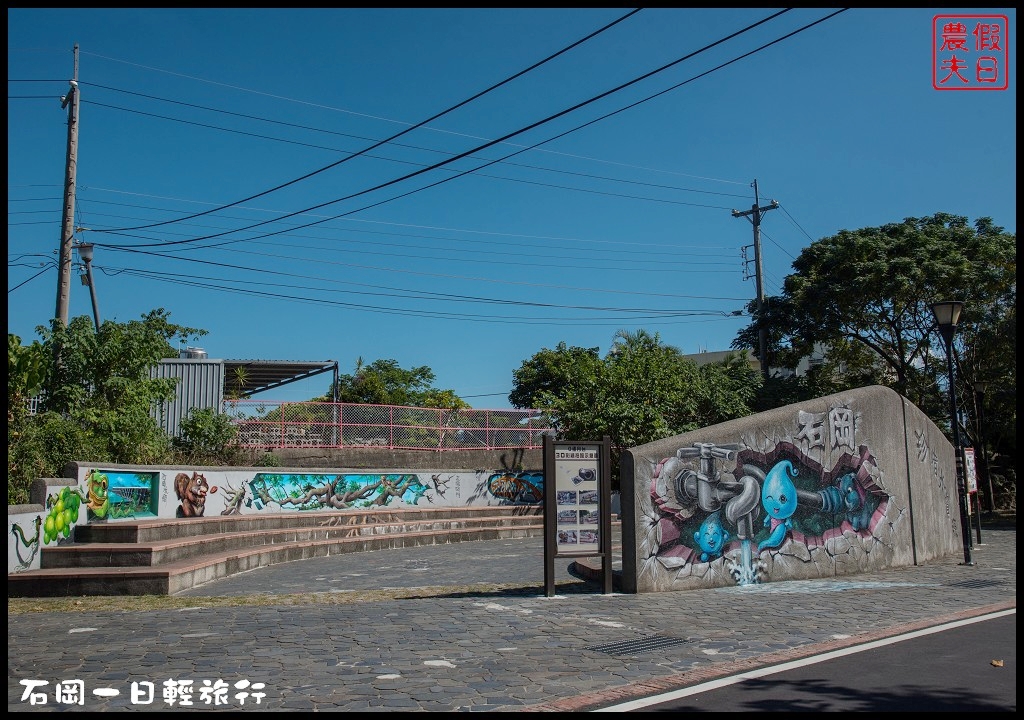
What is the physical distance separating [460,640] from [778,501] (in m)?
7.14

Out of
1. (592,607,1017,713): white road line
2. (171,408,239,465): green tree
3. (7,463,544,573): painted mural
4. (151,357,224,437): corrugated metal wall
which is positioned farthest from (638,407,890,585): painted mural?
(151,357,224,437): corrugated metal wall

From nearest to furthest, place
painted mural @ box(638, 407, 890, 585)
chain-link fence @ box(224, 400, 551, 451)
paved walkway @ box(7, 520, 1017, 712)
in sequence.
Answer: paved walkway @ box(7, 520, 1017, 712) < painted mural @ box(638, 407, 890, 585) < chain-link fence @ box(224, 400, 551, 451)

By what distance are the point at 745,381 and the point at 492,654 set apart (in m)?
26.4

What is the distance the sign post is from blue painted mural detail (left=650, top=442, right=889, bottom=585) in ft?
2.68

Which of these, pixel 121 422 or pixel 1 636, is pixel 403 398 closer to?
pixel 121 422

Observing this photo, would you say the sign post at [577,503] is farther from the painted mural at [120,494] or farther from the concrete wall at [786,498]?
the painted mural at [120,494]

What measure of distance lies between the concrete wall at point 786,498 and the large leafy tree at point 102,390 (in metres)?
11.0

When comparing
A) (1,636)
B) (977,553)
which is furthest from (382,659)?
(977,553)

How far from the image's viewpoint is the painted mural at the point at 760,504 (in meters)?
12.3

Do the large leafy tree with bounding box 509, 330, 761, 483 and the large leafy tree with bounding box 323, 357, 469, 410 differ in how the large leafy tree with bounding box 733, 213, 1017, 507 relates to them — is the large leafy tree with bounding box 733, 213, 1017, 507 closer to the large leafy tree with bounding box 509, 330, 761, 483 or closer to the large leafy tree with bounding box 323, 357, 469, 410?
the large leafy tree with bounding box 509, 330, 761, 483

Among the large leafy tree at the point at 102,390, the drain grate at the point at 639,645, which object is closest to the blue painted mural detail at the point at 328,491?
the large leafy tree at the point at 102,390

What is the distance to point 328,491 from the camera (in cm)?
2223

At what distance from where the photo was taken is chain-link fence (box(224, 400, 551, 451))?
2377cm

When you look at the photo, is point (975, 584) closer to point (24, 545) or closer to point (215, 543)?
point (215, 543)
